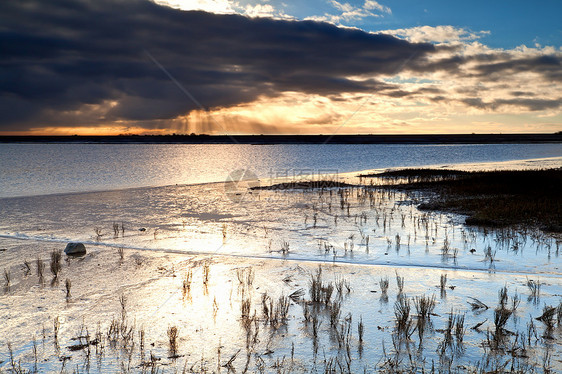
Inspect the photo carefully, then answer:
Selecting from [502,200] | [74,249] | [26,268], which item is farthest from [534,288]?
[502,200]

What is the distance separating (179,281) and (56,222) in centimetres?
1037

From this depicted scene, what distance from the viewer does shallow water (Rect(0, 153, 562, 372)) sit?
5.61m

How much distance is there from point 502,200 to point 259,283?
15472mm

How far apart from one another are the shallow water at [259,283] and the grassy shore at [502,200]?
152 centimetres

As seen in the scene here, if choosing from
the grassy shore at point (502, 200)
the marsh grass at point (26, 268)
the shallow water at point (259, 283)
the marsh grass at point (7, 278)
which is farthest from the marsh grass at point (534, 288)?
the marsh grass at point (26, 268)

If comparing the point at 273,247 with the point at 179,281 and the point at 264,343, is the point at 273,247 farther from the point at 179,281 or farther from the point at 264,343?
the point at 264,343

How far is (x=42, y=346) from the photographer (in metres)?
5.80

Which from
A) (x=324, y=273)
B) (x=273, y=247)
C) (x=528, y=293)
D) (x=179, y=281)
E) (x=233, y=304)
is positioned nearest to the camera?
(x=233, y=304)

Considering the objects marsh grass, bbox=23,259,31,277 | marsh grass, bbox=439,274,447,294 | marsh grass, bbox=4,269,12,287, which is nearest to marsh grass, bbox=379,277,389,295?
marsh grass, bbox=439,274,447,294

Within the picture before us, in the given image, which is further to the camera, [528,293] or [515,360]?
[528,293]

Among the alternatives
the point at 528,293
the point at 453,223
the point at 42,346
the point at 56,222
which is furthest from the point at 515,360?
the point at 56,222

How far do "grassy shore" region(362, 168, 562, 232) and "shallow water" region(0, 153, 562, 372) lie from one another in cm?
152

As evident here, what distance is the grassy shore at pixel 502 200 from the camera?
49.8 feet

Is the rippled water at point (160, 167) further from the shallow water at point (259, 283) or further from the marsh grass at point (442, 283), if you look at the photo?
the marsh grass at point (442, 283)
